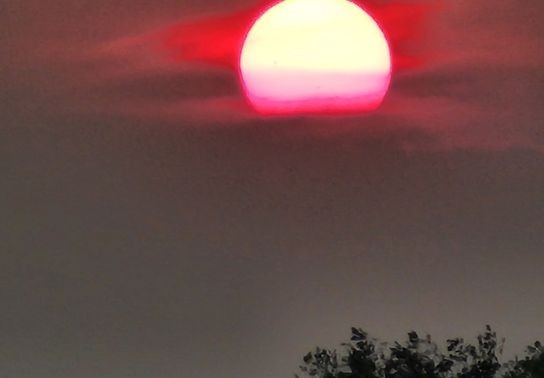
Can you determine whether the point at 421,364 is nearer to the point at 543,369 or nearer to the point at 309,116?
the point at 543,369

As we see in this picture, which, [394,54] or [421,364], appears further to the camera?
[394,54]

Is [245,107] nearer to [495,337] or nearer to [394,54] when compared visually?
[394,54]

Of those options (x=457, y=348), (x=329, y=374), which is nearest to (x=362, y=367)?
(x=329, y=374)

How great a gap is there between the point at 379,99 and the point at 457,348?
3.54 metres

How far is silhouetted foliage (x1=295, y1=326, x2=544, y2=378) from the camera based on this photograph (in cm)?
1137

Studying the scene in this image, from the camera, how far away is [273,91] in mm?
14773

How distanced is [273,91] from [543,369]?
494cm

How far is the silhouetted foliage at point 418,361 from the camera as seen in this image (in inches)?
448

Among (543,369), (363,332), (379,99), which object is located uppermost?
(379,99)

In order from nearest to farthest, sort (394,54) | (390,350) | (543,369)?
(543,369) → (390,350) → (394,54)

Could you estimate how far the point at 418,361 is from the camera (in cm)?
1159

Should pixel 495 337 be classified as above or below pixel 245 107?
below

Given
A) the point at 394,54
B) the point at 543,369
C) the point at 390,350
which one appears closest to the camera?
the point at 543,369

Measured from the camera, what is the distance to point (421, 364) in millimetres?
11523
